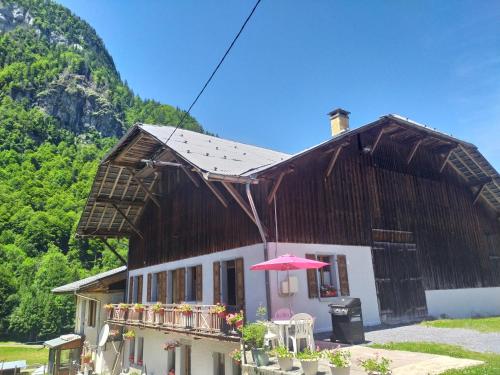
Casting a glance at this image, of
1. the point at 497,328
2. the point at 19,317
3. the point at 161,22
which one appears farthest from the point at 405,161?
the point at 19,317

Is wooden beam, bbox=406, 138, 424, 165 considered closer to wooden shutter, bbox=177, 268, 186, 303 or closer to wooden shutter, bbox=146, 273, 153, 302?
wooden shutter, bbox=177, 268, 186, 303

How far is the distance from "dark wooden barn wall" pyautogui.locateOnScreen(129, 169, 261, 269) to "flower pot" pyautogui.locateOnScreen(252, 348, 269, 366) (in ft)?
12.7

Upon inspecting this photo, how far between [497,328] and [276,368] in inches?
333

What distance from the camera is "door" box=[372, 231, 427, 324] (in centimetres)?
1375

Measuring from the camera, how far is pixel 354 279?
1293 centimetres

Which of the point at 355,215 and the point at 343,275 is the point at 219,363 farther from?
the point at 355,215

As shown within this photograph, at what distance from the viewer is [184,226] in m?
16.0

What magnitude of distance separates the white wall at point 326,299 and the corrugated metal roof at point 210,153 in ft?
8.80

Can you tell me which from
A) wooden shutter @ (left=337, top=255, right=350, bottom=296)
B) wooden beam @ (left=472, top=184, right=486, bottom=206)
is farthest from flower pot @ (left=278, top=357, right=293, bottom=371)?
wooden beam @ (left=472, top=184, right=486, bottom=206)

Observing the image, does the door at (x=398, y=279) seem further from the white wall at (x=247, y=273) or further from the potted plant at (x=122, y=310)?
the potted plant at (x=122, y=310)

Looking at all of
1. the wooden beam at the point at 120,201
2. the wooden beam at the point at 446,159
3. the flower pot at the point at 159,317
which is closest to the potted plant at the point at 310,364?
the flower pot at the point at 159,317

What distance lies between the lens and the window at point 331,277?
11844 millimetres

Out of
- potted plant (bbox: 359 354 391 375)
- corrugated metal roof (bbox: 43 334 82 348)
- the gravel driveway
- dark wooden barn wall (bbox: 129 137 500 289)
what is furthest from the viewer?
corrugated metal roof (bbox: 43 334 82 348)

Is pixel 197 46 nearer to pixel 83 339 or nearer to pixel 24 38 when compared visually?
pixel 83 339
